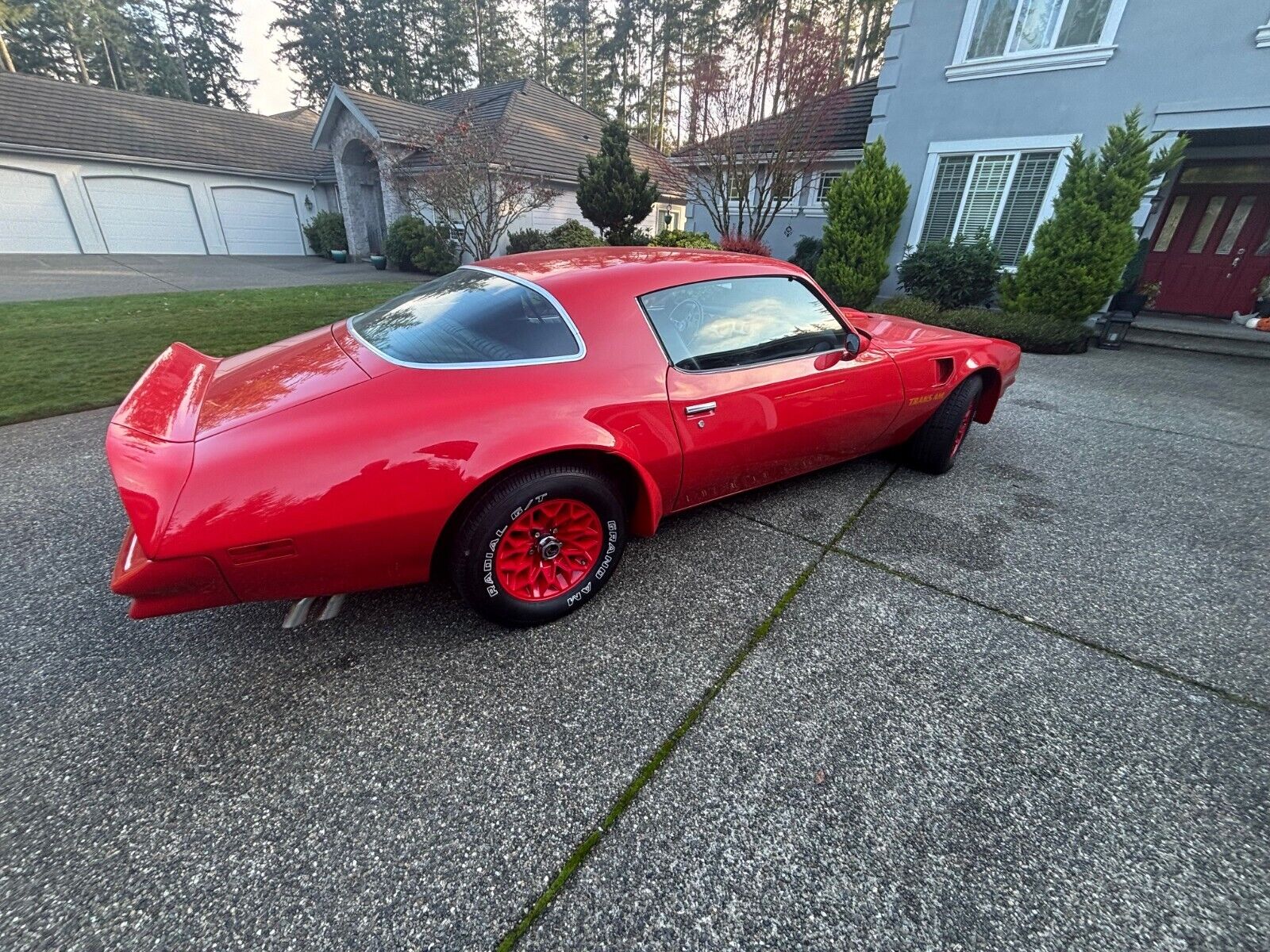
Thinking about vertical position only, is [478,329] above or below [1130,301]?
above

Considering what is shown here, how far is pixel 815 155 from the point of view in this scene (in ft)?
36.0

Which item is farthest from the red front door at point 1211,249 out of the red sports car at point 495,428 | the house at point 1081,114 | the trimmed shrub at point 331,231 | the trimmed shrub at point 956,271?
the trimmed shrub at point 331,231

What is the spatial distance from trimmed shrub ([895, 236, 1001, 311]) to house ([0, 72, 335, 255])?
1985 cm

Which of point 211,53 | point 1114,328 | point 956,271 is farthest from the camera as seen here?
point 211,53

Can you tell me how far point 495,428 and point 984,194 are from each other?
34.9 ft

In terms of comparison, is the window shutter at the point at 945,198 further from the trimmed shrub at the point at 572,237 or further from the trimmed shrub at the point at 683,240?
the trimmed shrub at the point at 572,237

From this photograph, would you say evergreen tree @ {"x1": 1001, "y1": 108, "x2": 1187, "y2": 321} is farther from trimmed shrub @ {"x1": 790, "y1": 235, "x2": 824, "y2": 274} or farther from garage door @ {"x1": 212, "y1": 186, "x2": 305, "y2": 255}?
garage door @ {"x1": 212, "y1": 186, "x2": 305, "y2": 255}

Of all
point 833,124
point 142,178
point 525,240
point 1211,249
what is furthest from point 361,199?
point 1211,249

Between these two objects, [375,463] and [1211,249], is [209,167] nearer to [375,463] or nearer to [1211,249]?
[375,463]

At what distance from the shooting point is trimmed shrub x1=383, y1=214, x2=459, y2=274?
48.8 feet

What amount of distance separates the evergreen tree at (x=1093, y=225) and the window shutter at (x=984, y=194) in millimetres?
1040

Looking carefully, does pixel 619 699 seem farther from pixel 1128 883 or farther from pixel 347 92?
pixel 347 92

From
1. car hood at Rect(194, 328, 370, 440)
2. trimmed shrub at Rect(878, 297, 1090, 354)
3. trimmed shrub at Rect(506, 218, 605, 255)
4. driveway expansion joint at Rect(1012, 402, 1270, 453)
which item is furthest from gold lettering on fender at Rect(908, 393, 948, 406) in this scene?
trimmed shrub at Rect(506, 218, 605, 255)

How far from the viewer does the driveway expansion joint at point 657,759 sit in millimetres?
1287
